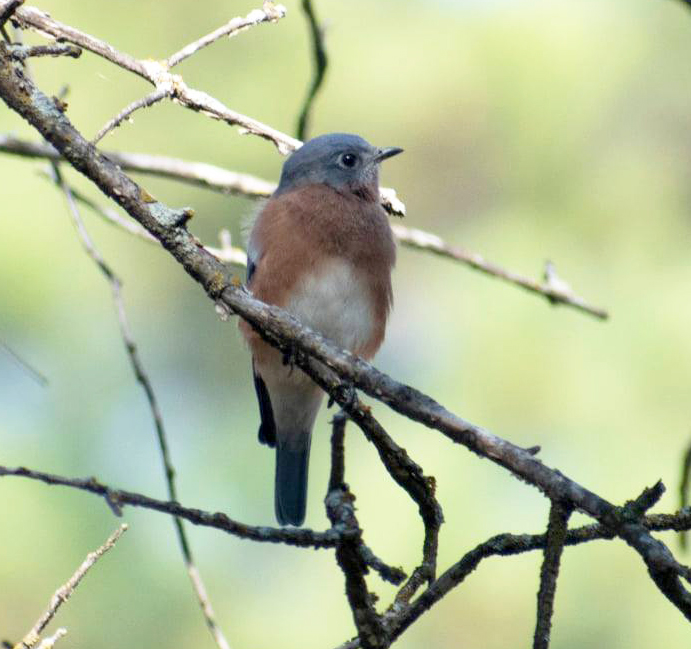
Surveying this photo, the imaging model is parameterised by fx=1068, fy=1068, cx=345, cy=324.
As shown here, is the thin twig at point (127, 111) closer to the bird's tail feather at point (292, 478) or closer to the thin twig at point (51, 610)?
the thin twig at point (51, 610)

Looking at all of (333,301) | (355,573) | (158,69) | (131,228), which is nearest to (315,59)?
(158,69)

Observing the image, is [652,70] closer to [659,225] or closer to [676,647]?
[659,225]

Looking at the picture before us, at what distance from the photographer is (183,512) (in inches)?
84.6

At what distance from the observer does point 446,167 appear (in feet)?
31.8

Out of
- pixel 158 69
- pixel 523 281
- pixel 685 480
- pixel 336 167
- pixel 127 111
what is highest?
pixel 336 167

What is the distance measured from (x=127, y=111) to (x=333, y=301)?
205cm

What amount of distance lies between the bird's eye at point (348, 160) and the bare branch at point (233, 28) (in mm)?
1826

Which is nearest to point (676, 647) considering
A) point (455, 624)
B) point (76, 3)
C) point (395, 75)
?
point (455, 624)

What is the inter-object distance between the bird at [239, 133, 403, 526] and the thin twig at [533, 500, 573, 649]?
252 cm

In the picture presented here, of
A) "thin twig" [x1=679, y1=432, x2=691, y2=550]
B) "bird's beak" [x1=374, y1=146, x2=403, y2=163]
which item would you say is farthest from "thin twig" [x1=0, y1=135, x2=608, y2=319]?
"thin twig" [x1=679, y1=432, x2=691, y2=550]

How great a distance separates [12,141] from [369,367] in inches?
95.4

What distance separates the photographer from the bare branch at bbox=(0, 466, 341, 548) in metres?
2.11

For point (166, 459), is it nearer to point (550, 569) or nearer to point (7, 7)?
point (7, 7)

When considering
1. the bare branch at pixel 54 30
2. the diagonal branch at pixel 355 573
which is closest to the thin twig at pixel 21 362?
the bare branch at pixel 54 30
